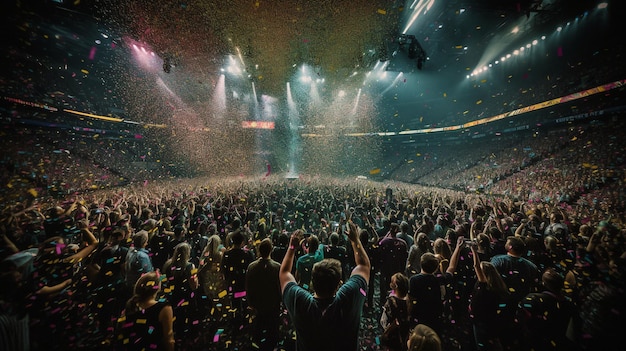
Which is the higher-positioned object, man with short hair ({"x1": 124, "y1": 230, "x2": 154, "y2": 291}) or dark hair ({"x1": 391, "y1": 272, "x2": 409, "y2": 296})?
dark hair ({"x1": 391, "y1": 272, "x2": 409, "y2": 296})

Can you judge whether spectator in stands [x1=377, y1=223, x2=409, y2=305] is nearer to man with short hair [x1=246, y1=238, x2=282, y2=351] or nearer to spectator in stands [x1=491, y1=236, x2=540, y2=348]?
spectator in stands [x1=491, y1=236, x2=540, y2=348]

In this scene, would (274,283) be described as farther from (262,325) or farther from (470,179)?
(470,179)

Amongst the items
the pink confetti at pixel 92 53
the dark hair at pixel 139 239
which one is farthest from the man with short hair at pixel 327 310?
the pink confetti at pixel 92 53

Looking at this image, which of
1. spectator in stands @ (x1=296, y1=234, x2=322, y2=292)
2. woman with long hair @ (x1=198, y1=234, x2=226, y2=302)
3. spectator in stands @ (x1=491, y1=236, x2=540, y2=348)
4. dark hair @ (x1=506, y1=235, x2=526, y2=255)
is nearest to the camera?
spectator in stands @ (x1=491, y1=236, x2=540, y2=348)

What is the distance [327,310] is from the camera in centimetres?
157

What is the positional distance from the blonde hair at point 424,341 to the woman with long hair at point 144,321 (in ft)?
7.23

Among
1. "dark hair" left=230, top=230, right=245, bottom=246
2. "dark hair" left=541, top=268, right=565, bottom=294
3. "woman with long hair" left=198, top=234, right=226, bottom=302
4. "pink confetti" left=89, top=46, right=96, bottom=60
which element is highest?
"pink confetti" left=89, top=46, right=96, bottom=60

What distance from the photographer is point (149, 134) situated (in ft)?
99.7

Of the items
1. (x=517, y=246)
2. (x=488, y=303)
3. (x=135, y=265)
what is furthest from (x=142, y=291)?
(x=517, y=246)

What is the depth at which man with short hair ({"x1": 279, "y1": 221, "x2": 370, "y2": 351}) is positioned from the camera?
154cm

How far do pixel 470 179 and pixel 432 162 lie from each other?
9.44 m

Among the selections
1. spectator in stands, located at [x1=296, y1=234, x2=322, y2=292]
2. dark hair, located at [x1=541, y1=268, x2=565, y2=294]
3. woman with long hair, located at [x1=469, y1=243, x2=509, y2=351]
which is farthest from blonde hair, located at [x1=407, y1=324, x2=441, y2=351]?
spectator in stands, located at [x1=296, y1=234, x2=322, y2=292]

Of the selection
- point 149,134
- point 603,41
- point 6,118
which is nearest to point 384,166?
point 603,41

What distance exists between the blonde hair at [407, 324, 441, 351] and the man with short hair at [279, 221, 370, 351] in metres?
0.45
